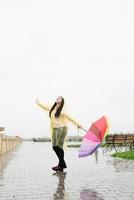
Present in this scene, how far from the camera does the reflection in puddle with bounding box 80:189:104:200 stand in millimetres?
7170

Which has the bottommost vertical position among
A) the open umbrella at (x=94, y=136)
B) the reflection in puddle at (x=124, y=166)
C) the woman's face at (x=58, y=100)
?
the reflection in puddle at (x=124, y=166)

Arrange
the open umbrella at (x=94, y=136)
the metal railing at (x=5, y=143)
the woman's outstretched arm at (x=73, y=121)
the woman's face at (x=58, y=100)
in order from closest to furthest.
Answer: the woman's outstretched arm at (x=73, y=121), the woman's face at (x=58, y=100), the open umbrella at (x=94, y=136), the metal railing at (x=5, y=143)

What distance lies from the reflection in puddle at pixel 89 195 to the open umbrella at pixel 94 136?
173 inches

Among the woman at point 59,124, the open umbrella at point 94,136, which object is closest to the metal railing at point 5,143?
the open umbrella at point 94,136

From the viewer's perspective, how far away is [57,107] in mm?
12250

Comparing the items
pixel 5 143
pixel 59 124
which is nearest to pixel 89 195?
pixel 59 124

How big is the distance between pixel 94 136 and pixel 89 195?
5309 mm

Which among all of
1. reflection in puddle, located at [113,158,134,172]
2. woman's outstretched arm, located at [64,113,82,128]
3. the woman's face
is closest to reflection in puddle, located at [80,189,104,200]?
woman's outstretched arm, located at [64,113,82,128]

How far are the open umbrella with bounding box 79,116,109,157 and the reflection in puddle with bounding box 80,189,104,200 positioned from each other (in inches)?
173

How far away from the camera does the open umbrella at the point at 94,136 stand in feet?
41.2

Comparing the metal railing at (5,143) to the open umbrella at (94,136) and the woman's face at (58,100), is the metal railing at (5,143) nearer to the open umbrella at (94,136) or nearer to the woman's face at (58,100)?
the open umbrella at (94,136)

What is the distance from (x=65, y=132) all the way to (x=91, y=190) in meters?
4.08

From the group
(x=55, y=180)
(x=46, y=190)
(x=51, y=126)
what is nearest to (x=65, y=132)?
(x=51, y=126)

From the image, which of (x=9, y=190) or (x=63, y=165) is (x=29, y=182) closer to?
(x=9, y=190)
